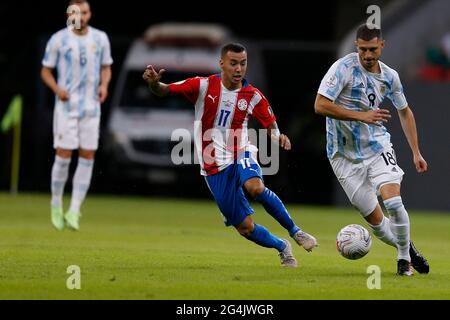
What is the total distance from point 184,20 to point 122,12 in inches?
59.5

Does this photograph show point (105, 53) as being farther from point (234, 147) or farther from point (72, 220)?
point (234, 147)

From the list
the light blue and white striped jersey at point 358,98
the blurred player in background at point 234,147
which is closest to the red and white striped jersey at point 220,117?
the blurred player in background at point 234,147

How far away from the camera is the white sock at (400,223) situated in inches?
432

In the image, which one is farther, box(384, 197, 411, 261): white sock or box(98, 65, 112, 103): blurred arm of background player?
box(98, 65, 112, 103): blurred arm of background player

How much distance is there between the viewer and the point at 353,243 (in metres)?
11.4

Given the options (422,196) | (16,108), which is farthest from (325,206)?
(16,108)

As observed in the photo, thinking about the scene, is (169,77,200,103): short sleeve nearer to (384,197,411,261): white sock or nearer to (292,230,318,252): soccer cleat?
(292,230,318,252): soccer cleat

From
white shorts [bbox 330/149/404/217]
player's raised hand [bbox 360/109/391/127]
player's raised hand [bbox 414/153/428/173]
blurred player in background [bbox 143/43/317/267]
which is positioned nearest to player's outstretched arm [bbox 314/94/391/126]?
player's raised hand [bbox 360/109/391/127]

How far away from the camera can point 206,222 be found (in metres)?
18.1

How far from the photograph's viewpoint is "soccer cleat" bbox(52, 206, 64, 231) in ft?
50.9

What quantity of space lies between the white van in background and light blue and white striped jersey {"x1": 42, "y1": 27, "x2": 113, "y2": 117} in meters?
7.25

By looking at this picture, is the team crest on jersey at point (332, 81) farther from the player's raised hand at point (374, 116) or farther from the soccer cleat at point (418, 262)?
the soccer cleat at point (418, 262)

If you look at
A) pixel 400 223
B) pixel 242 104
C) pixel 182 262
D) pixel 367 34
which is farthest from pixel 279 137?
pixel 182 262

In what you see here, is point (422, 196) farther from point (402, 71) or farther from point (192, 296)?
point (192, 296)
